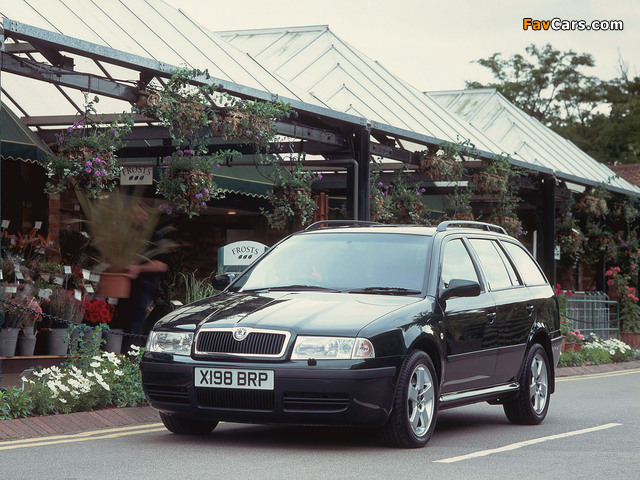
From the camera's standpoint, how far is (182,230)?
25047 mm

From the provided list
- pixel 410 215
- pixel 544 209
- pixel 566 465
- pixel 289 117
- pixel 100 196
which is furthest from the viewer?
pixel 544 209

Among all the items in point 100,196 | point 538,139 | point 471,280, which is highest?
point 538,139

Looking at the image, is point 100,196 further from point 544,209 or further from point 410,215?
point 544,209

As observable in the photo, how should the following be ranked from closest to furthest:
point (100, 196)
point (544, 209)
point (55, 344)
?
point (100, 196) → point (55, 344) → point (544, 209)

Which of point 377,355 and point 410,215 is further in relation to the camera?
point 410,215

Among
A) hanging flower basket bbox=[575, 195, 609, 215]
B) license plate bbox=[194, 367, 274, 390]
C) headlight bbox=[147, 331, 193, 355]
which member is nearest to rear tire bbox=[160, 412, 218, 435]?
headlight bbox=[147, 331, 193, 355]

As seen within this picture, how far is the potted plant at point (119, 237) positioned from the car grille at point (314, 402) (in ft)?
17.9

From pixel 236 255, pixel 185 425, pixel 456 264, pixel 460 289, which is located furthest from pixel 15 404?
pixel 236 255

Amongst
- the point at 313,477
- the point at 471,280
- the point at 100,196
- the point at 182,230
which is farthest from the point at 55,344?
the point at 182,230

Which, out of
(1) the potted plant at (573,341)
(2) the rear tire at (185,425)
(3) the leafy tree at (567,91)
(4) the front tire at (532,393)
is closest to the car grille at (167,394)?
(2) the rear tire at (185,425)

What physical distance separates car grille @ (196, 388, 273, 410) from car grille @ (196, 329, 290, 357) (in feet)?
0.88

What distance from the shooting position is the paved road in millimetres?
6941

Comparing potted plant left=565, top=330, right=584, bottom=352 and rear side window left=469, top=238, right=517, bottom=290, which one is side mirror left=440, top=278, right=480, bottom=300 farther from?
potted plant left=565, top=330, right=584, bottom=352

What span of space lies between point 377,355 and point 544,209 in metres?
16.2
